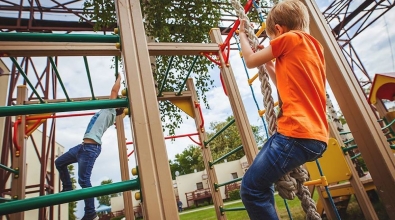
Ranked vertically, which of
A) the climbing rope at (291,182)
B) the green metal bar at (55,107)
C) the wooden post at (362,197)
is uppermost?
the green metal bar at (55,107)

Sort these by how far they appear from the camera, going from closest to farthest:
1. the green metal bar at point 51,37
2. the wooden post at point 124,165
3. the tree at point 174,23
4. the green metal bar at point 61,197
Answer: the green metal bar at point 61,197
the green metal bar at point 51,37
the wooden post at point 124,165
the tree at point 174,23

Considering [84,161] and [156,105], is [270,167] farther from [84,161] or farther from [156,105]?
[84,161]

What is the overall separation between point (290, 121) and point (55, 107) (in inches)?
36.2

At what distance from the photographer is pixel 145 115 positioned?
35.2 inches

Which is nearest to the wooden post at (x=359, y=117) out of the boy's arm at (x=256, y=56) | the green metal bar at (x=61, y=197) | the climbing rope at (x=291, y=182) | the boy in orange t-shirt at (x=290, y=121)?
the boy in orange t-shirt at (x=290, y=121)

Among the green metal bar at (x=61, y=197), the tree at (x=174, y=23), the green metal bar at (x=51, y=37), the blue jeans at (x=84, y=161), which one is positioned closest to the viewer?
the green metal bar at (x=61, y=197)

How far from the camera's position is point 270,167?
0.99 metres

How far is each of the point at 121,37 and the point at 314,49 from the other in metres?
0.90

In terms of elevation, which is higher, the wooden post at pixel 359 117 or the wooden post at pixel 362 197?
the wooden post at pixel 359 117

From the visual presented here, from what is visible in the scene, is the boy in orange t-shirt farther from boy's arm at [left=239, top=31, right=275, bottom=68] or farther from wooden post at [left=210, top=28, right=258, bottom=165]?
wooden post at [left=210, top=28, right=258, bottom=165]

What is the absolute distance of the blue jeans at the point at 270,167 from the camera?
0.98 m

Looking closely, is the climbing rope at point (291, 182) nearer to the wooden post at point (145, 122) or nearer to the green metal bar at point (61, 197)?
the wooden post at point (145, 122)

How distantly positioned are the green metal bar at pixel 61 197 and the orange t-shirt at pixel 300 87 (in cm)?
68

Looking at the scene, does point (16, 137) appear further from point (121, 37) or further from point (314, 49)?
point (314, 49)
